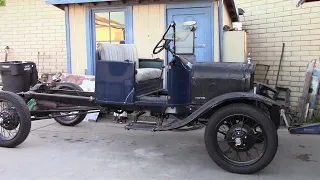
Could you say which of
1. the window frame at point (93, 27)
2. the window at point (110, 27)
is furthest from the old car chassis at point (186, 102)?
the window at point (110, 27)

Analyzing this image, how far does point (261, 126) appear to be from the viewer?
3762 mm

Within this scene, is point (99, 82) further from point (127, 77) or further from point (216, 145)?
point (216, 145)

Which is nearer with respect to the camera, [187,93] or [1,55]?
[187,93]

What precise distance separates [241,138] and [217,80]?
2.60 ft

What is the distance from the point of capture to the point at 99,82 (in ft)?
14.9

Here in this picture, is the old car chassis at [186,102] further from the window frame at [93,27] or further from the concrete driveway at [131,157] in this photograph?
the window frame at [93,27]

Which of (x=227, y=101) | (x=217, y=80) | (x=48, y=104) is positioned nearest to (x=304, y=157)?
(x=227, y=101)

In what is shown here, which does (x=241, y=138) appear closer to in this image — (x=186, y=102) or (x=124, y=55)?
(x=186, y=102)

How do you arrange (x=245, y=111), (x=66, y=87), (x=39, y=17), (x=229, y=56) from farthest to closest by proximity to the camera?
1. (x=39, y=17)
2. (x=229, y=56)
3. (x=66, y=87)
4. (x=245, y=111)

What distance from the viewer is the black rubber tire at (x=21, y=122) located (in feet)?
15.5

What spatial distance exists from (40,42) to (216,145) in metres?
7.12

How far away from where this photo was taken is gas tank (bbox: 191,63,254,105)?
13.4 ft

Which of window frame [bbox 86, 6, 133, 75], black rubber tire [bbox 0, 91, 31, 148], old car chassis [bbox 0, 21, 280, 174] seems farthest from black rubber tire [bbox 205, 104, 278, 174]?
window frame [bbox 86, 6, 133, 75]

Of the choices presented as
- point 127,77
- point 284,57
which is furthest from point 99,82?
point 284,57
